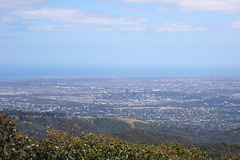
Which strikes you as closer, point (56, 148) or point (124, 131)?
point (56, 148)

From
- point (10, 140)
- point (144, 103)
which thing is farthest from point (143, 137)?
point (144, 103)

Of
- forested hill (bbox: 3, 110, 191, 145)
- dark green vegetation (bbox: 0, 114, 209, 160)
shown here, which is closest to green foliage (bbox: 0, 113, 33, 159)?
dark green vegetation (bbox: 0, 114, 209, 160)

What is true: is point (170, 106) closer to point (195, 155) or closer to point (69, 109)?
point (69, 109)

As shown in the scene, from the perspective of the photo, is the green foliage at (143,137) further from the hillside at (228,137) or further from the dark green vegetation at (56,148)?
the dark green vegetation at (56,148)

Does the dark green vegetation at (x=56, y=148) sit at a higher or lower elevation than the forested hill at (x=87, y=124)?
higher

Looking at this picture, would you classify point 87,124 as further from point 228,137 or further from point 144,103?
point 144,103

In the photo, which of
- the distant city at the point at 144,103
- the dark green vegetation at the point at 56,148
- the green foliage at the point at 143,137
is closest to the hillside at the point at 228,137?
the green foliage at the point at 143,137

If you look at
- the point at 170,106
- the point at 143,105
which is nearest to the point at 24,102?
the point at 143,105

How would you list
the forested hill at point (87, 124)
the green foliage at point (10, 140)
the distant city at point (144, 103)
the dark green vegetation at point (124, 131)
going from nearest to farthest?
the green foliage at point (10, 140), the dark green vegetation at point (124, 131), the forested hill at point (87, 124), the distant city at point (144, 103)
